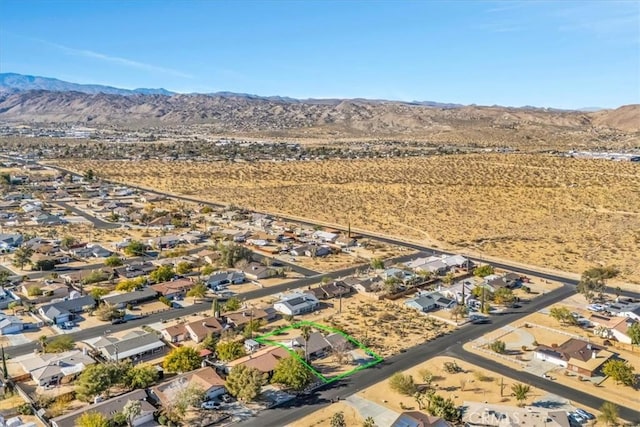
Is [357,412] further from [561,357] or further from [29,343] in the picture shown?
[29,343]

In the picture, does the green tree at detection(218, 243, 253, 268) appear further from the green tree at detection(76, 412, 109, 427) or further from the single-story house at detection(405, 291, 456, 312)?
the green tree at detection(76, 412, 109, 427)

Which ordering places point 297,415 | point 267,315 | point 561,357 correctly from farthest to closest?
point 267,315 → point 561,357 → point 297,415

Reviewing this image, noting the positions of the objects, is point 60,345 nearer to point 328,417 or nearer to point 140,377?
point 140,377

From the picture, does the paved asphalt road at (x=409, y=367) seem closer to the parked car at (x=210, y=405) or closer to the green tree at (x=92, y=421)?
the parked car at (x=210, y=405)

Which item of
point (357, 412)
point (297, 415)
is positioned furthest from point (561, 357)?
point (297, 415)

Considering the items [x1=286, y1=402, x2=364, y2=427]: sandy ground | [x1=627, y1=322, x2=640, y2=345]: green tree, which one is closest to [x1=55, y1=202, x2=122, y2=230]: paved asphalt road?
[x1=286, y1=402, x2=364, y2=427]: sandy ground

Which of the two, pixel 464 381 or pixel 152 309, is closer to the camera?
pixel 464 381
